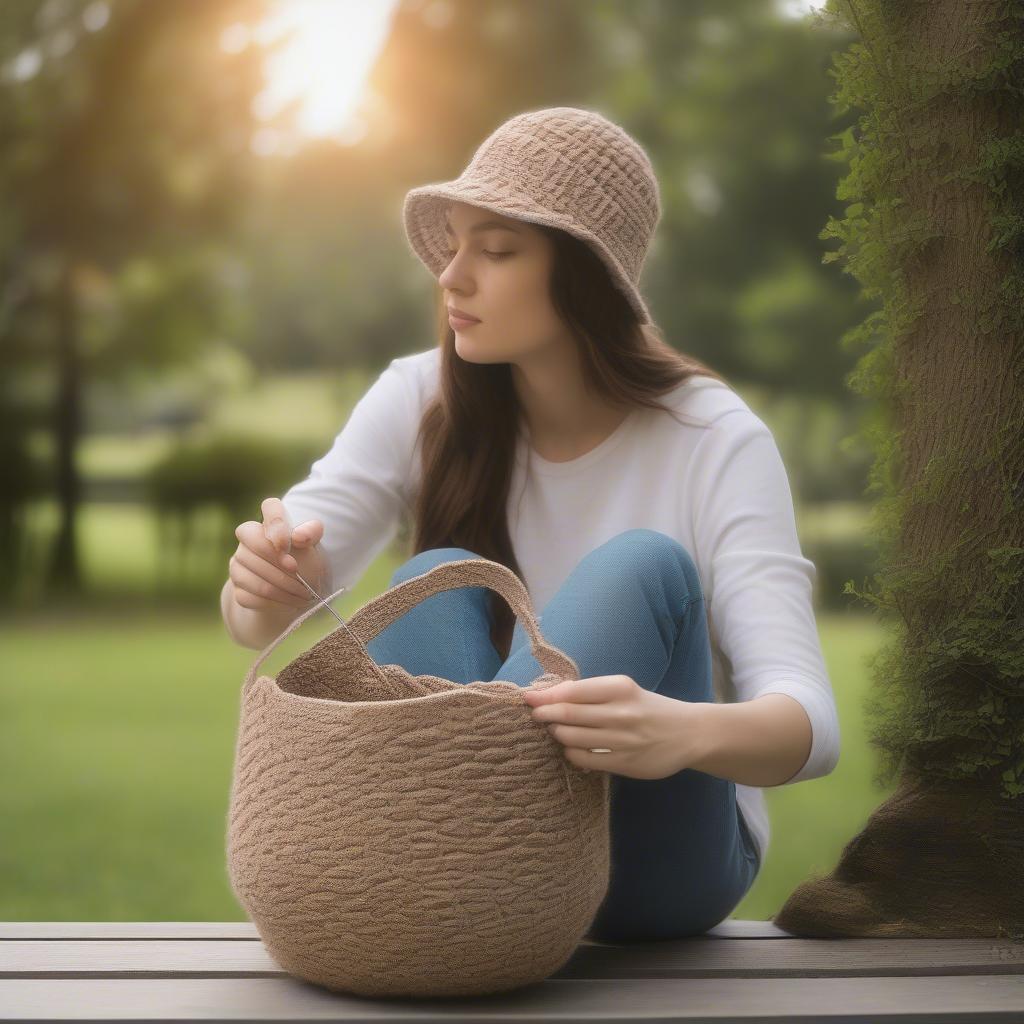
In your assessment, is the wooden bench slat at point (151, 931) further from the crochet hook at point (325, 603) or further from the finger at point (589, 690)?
the finger at point (589, 690)

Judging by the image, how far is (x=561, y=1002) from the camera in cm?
147

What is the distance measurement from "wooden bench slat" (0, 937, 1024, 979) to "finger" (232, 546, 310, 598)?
0.43 m

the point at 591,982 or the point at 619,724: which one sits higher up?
the point at 619,724

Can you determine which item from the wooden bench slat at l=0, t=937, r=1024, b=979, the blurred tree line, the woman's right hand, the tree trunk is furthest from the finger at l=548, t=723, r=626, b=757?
the tree trunk

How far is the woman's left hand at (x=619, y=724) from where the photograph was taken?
4.50 ft

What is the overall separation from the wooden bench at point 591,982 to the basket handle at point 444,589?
33 cm

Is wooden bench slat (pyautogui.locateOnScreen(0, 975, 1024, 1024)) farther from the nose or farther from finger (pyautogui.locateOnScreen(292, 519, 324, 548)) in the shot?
the nose

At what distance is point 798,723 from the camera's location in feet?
4.98

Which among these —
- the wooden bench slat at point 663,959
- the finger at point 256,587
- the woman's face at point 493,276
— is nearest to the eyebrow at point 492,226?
the woman's face at point 493,276

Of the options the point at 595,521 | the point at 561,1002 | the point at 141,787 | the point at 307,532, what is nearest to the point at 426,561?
the point at 307,532

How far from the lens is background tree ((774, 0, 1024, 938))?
1.81m

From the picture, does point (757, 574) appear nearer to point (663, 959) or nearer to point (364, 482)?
point (663, 959)

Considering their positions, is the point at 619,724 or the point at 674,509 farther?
the point at 674,509

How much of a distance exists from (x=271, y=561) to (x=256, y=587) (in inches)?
1.4
